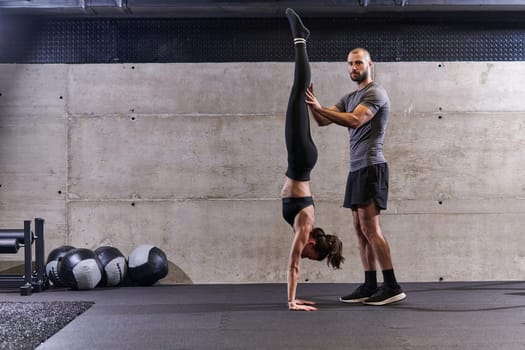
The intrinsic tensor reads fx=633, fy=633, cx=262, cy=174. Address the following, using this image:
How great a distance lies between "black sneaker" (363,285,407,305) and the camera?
14.4 feet

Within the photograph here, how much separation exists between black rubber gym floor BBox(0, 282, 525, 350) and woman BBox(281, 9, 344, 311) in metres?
0.38

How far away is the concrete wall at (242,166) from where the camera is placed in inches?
229

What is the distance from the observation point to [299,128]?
13.7 ft

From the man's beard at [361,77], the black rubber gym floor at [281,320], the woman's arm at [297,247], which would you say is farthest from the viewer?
the man's beard at [361,77]

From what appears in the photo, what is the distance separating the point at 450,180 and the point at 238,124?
202cm

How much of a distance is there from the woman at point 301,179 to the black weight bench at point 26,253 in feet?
7.33

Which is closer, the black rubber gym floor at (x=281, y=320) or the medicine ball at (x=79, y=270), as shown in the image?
the black rubber gym floor at (x=281, y=320)

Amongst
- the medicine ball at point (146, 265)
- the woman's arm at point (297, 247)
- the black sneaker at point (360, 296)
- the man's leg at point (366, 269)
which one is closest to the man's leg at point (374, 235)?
the man's leg at point (366, 269)

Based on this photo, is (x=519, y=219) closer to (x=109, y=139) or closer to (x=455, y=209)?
(x=455, y=209)

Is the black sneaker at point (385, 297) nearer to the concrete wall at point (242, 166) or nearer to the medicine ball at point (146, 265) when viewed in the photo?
the concrete wall at point (242, 166)

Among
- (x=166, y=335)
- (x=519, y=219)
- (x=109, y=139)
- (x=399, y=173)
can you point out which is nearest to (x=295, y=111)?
(x=166, y=335)

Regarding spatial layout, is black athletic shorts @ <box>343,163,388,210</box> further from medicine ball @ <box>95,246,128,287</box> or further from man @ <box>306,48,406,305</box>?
medicine ball @ <box>95,246,128,287</box>

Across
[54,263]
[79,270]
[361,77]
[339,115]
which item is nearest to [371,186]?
[339,115]

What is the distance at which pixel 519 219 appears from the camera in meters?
5.81
